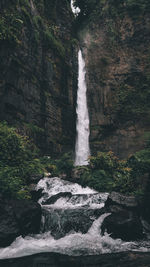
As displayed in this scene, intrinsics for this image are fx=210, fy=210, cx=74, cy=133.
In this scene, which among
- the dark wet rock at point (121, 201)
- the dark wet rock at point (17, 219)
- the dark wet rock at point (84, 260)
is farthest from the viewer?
the dark wet rock at point (121, 201)

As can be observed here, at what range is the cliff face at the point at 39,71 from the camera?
12438 millimetres

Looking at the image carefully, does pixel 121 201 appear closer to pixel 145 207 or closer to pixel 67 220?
pixel 145 207

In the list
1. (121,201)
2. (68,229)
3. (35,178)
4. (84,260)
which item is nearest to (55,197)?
(35,178)

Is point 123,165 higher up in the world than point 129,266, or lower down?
higher up

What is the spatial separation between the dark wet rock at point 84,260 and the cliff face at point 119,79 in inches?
518

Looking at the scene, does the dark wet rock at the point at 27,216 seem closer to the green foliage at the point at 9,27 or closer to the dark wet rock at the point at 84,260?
the dark wet rock at the point at 84,260

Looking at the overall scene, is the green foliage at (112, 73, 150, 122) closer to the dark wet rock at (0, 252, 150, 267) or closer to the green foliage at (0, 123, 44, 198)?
the green foliage at (0, 123, 44, 198)

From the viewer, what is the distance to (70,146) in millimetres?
18797

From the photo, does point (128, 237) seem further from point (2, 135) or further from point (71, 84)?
point (71, 84)

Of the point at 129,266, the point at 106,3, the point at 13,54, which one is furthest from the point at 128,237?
the point at 106,3

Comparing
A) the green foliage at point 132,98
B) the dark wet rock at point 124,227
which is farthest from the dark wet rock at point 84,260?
the green foliage at point 132,98

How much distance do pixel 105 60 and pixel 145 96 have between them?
18.1ft

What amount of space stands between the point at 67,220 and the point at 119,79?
50.5ft

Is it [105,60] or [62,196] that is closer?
[62,196]
